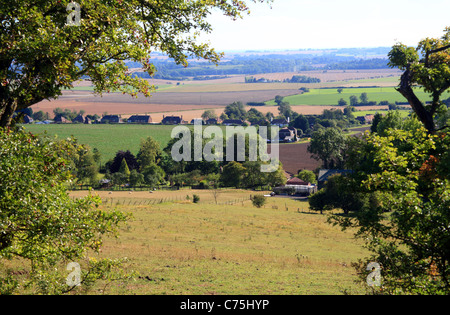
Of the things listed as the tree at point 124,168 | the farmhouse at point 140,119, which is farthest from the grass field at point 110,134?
the tree at point 124,168

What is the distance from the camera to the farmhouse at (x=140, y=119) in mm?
184575

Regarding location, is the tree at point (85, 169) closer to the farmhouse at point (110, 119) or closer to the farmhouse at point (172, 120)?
the farmhouse at point (172, 120)

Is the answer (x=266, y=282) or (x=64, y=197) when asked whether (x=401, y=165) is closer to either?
(x=64, y=197)

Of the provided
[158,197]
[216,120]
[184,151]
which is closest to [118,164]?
[184,151]

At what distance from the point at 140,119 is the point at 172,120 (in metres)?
15.6

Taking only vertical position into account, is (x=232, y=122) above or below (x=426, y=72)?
below

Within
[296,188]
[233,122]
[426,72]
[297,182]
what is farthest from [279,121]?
[426,72]

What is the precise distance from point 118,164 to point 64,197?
89.2 meters

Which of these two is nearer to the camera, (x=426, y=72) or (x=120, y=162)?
(x=426, y=72)

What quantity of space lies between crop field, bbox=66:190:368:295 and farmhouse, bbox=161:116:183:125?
13473 centimetres

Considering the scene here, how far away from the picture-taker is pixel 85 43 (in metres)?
11.4

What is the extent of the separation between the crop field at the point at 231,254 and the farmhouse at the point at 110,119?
144m

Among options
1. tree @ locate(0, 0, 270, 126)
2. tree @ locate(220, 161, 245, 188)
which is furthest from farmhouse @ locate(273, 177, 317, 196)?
tree @ locate(0, 0, 270, 126)

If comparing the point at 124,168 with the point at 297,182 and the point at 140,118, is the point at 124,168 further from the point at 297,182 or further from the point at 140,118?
the point at 140,118
